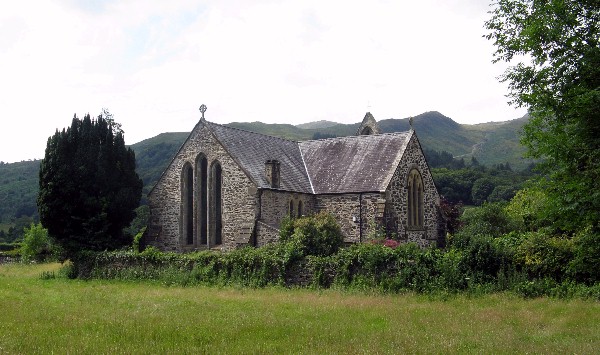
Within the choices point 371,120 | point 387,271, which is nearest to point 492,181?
point 371,120

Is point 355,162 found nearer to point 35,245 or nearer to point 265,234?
point 265,234

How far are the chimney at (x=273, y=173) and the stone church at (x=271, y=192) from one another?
0.06m

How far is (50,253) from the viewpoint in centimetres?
4831

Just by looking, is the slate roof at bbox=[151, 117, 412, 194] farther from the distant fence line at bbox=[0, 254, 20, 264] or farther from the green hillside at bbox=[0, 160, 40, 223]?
the green hillside at bbox=[0, 160, 40, 223]

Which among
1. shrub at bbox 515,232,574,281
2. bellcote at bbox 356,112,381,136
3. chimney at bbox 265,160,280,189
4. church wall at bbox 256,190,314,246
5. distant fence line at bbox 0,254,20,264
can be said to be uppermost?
bellcote at bbox 356,112,381,136

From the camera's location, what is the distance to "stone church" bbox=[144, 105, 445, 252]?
3341 cm

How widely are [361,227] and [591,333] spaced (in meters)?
20.8

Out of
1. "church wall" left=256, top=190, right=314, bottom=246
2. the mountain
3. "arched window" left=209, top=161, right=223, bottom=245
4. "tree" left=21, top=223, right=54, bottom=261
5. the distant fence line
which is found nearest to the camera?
"church wall" left=256, top=190, right=314, bottom=246

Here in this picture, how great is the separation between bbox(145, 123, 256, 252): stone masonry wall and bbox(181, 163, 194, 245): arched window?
0.77 feet

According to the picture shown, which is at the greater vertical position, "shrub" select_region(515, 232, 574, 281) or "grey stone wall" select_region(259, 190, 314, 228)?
"grey stone wall" select_region(259, 190, 314, 228)

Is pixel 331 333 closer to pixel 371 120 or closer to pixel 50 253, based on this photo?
pixel 371 120

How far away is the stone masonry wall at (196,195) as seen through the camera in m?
33.2

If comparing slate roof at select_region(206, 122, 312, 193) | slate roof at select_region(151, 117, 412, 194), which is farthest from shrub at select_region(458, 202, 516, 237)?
slate roof at select_region(206, 122, 312, 193)

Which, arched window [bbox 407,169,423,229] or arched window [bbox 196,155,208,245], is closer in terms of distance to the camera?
arched window [bbox 196,155,208,245]
